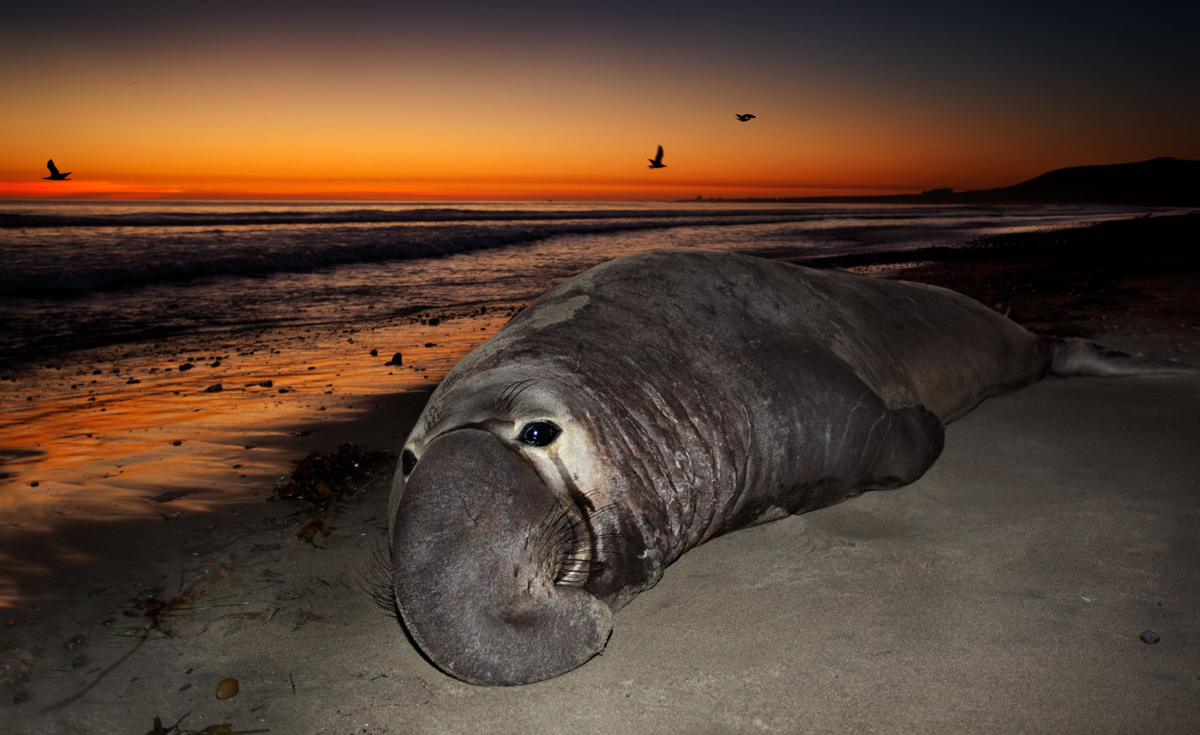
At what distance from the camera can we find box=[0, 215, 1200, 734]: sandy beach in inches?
88.7

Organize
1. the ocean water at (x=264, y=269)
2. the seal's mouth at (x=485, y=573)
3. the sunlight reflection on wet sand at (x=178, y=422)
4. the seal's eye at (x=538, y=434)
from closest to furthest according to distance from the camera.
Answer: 1. the seal's mouth at (x=485, y=573)
2. the seal's eye at (x=538, y=434)
3. the sunlight reflection on wet sand at (x=178, y=422)
4. the ocean water at (x=264, y=269)

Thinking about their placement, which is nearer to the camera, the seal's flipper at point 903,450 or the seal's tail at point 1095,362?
the seal's flipper at point 903,450

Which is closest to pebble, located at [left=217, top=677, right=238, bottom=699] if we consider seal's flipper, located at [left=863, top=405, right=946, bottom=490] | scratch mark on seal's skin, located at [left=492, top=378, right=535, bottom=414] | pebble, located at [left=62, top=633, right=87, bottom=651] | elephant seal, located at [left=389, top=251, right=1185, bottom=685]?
pebble, located at [left=62, top=633, right=87, bottom=651]

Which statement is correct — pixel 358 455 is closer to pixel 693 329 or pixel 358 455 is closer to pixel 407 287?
pixel 693 329

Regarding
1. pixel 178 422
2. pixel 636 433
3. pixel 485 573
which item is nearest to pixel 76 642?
pixel 485 573

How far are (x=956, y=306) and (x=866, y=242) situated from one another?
67.7 ft

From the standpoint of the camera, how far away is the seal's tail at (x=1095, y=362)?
571 cm

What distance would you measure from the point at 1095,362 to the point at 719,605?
4.78 m

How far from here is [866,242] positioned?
2439 cm

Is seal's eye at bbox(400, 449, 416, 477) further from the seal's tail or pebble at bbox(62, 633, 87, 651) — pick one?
the seal's tail

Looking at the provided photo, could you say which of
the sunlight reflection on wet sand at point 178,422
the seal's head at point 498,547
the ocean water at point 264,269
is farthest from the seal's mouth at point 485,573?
the ocean water at point 264,269

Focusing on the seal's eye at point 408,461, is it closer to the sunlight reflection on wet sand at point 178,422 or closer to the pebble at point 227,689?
the pebble at point 227,689

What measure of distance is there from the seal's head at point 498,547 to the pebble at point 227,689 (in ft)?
3.06

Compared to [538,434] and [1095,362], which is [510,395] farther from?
[1095,362]
